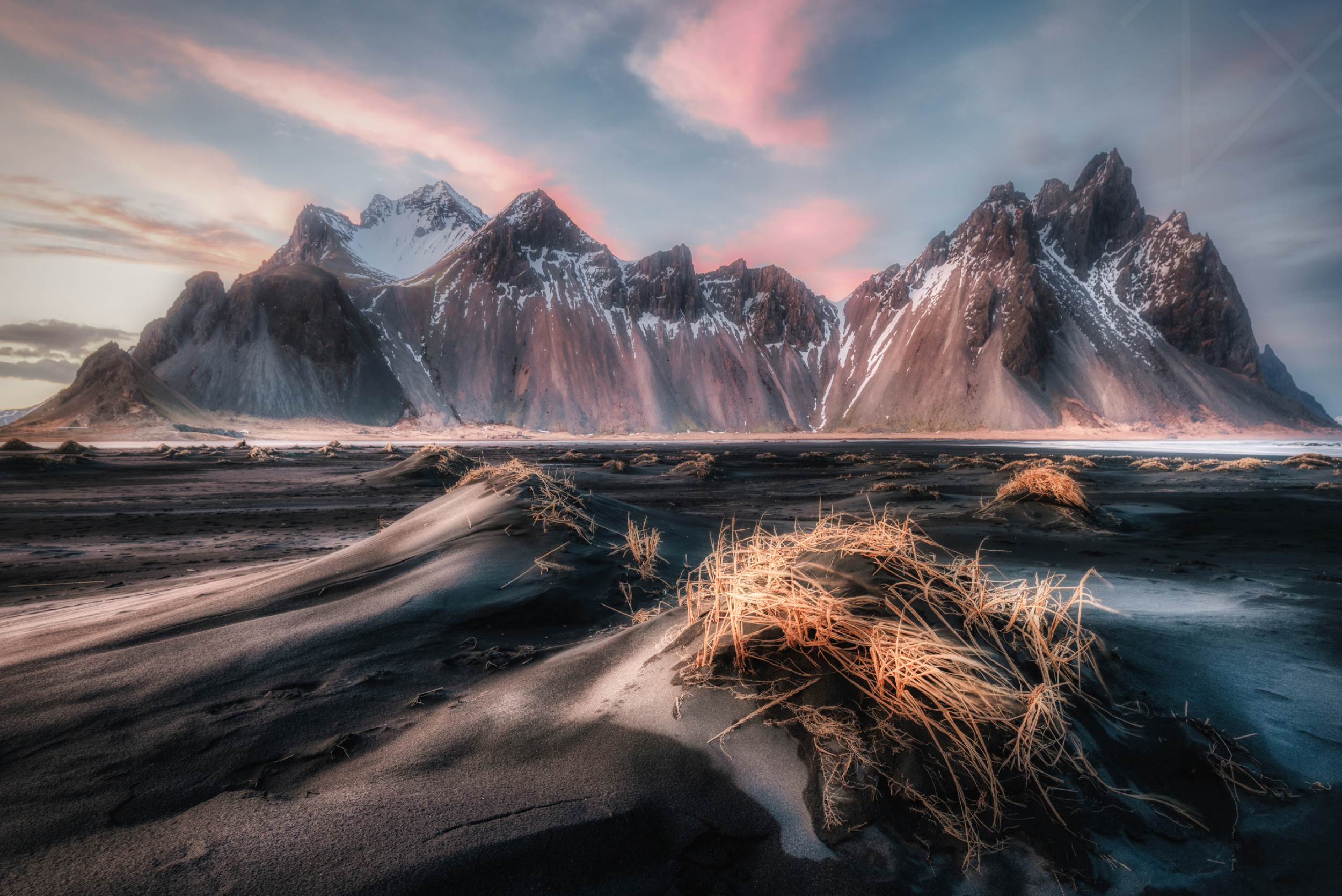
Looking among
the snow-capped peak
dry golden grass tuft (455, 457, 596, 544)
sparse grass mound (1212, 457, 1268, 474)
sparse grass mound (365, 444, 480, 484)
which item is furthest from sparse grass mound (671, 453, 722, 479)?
the snow-capped peak

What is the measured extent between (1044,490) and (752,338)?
335 ft

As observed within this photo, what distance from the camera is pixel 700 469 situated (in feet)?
65.2

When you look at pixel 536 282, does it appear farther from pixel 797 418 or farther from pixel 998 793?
pixel 998 793

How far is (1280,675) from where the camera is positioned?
2.91 meters

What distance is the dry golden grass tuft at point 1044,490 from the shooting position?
336 inches

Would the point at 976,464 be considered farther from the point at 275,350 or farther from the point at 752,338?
the point at 752,338

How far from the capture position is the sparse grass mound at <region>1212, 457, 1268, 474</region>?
19266 mm

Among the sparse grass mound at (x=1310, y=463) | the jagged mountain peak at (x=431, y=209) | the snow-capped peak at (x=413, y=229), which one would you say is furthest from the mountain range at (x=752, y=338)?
the sparse grass mound at (x=1310, y=463)

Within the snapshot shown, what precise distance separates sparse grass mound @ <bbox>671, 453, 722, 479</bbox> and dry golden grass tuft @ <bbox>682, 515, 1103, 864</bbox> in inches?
641

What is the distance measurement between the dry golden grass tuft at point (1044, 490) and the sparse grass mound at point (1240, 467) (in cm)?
1562

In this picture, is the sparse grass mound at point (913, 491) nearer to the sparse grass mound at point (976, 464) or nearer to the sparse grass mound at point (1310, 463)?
the sparse grass mound at point (976, 464)

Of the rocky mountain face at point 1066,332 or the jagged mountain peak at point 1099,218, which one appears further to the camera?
the jagged mountain peak at point 1099,218

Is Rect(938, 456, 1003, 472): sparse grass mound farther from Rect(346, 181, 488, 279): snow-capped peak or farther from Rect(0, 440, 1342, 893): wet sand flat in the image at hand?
Rect(346, 181, 488, 279): snow-capped peak

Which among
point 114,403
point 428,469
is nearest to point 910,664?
point 428,469
